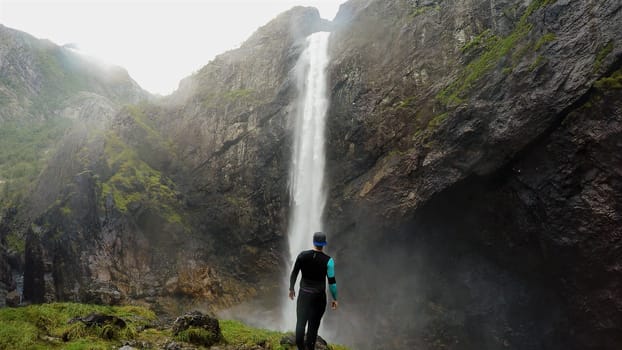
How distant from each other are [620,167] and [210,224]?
26.4m

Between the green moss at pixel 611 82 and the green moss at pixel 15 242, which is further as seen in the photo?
the green moss at pixel 15 242

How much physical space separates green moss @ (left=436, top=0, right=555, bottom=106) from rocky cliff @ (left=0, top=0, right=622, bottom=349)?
127 mm

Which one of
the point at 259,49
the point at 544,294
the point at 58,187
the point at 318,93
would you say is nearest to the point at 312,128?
the point at 318,93

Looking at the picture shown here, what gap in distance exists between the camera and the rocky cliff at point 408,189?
54.3 feet

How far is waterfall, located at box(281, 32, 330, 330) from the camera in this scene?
Answer: 26516 millimetres

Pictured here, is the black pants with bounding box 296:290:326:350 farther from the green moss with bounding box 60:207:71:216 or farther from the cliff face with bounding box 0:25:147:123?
the cliff face with bounding box 0:25:147:123

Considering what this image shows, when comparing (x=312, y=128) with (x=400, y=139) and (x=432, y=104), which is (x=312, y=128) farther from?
(x=432, y=104)

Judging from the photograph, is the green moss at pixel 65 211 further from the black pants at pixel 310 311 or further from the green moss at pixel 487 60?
the green moss at pixel 487 60

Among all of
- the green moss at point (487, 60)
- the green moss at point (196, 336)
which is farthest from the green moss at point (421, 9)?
the green moss at point (196, 336)

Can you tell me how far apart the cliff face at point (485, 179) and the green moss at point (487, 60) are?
92mm

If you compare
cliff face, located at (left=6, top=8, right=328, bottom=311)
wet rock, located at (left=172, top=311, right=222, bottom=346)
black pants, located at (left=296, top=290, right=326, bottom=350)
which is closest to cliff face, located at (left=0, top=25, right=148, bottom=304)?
cliff face, located at (left=6, top=8, right=328, bottom=311)

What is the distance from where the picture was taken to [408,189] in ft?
70.4

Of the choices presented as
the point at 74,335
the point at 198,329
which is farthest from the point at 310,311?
the point at 74,335

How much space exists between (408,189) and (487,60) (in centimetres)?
854
